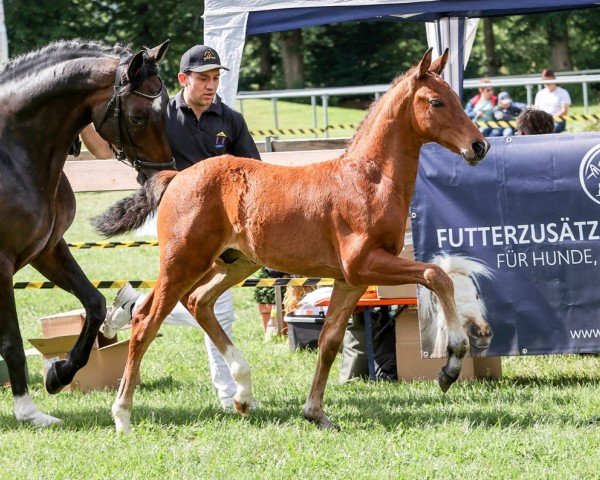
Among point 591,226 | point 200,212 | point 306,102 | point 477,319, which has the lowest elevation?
point 306,102

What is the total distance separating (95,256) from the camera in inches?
559

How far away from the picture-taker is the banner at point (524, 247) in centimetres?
690

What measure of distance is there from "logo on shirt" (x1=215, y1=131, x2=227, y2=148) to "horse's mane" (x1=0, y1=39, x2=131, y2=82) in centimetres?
80

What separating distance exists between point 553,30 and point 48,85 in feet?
103

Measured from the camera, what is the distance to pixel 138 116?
19.6 ft

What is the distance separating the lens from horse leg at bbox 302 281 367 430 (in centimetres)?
600

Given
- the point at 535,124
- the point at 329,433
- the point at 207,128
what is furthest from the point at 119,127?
the point at 535,124

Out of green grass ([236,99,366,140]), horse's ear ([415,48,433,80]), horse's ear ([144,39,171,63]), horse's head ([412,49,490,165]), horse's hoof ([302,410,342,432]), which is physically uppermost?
horse's ear ([144,39,171,63])

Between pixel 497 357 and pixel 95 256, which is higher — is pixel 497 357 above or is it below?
above

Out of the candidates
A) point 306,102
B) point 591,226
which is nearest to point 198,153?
point 591,226

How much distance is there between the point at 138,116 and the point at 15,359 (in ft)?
5.47

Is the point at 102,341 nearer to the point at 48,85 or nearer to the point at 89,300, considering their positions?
the point at 89,300

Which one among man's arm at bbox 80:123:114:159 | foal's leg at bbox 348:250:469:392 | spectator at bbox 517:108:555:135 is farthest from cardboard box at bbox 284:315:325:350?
foal's leg at bbox 348:250:469:392

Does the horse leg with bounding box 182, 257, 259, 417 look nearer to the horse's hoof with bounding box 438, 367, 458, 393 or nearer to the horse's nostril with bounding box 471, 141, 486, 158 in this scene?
the horse's hoof with bounding box 438, 367, 458, 393
